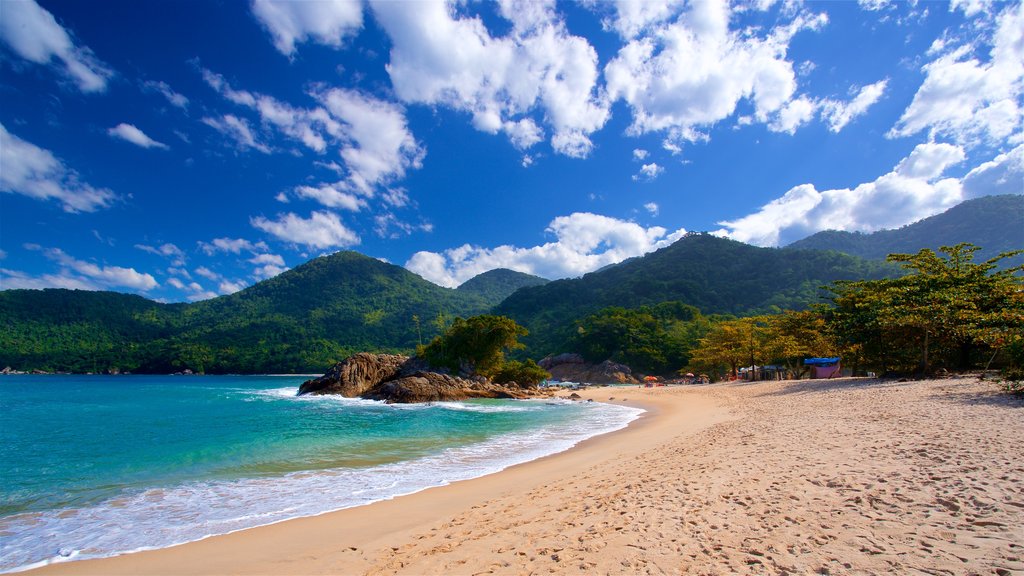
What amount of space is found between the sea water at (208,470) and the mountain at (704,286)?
8230cm

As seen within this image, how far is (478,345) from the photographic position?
168ft

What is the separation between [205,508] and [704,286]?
146373 millimetres

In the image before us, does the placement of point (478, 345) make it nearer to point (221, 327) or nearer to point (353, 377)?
point (353, 377)

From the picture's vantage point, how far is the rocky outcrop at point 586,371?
75.4 metres

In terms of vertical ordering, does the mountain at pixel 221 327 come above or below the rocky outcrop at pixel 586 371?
above

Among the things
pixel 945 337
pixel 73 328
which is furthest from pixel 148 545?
pixel 73 328

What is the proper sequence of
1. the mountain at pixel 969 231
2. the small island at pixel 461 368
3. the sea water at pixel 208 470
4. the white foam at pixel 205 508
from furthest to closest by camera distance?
the mountain at pixel 969 231
the small island at pixel 461 368
the sea water at pixel 208 470
the white foam at pixel 205 508

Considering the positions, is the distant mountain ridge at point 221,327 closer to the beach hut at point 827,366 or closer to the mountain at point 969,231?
the beach hut at point 827,366

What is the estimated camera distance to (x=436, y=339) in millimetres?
55406

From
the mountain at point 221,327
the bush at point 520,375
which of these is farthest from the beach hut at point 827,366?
the mountain at point 221,327

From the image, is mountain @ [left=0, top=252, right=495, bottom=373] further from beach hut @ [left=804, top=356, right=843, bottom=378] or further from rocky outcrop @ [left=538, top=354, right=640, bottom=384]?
beach hut @ [left=804, top=356, right=843, bottom=378]

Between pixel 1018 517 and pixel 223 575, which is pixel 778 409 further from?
pixel 223 575

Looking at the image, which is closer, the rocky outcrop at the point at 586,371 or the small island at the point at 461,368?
the small island at the point at 461,368

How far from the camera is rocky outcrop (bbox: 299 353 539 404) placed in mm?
40438
